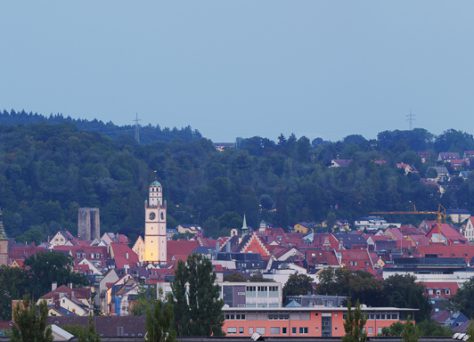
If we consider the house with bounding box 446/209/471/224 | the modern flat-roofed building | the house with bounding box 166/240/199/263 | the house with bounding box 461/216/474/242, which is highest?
the house with bounding box 446/209/471/224

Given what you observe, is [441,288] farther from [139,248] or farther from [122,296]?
[139,248]

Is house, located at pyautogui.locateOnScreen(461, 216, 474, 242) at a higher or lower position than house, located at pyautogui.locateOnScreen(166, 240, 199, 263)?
higher

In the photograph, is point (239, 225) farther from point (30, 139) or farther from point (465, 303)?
point (465, 303)

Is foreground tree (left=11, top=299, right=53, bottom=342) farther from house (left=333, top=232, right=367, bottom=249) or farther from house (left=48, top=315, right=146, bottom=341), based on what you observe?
house (left=333, top=232, right=367, bottom=249)

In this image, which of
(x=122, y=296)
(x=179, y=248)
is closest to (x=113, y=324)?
(x=122, y=296)

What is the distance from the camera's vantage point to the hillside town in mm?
68000

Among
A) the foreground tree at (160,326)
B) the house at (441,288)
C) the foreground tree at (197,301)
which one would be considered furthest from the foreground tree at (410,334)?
the house at (441,288)

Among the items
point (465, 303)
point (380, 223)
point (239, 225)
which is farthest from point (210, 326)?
point (380, 223)

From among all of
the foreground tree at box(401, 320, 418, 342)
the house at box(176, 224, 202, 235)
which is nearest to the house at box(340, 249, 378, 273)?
the house at box(176, 224, 202, 235)

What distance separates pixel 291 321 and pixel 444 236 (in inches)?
3215

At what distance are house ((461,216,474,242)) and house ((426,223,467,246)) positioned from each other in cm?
613

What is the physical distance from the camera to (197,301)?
61.1 metres

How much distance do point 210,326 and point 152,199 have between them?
8710 centimetres

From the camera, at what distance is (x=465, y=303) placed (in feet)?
284
